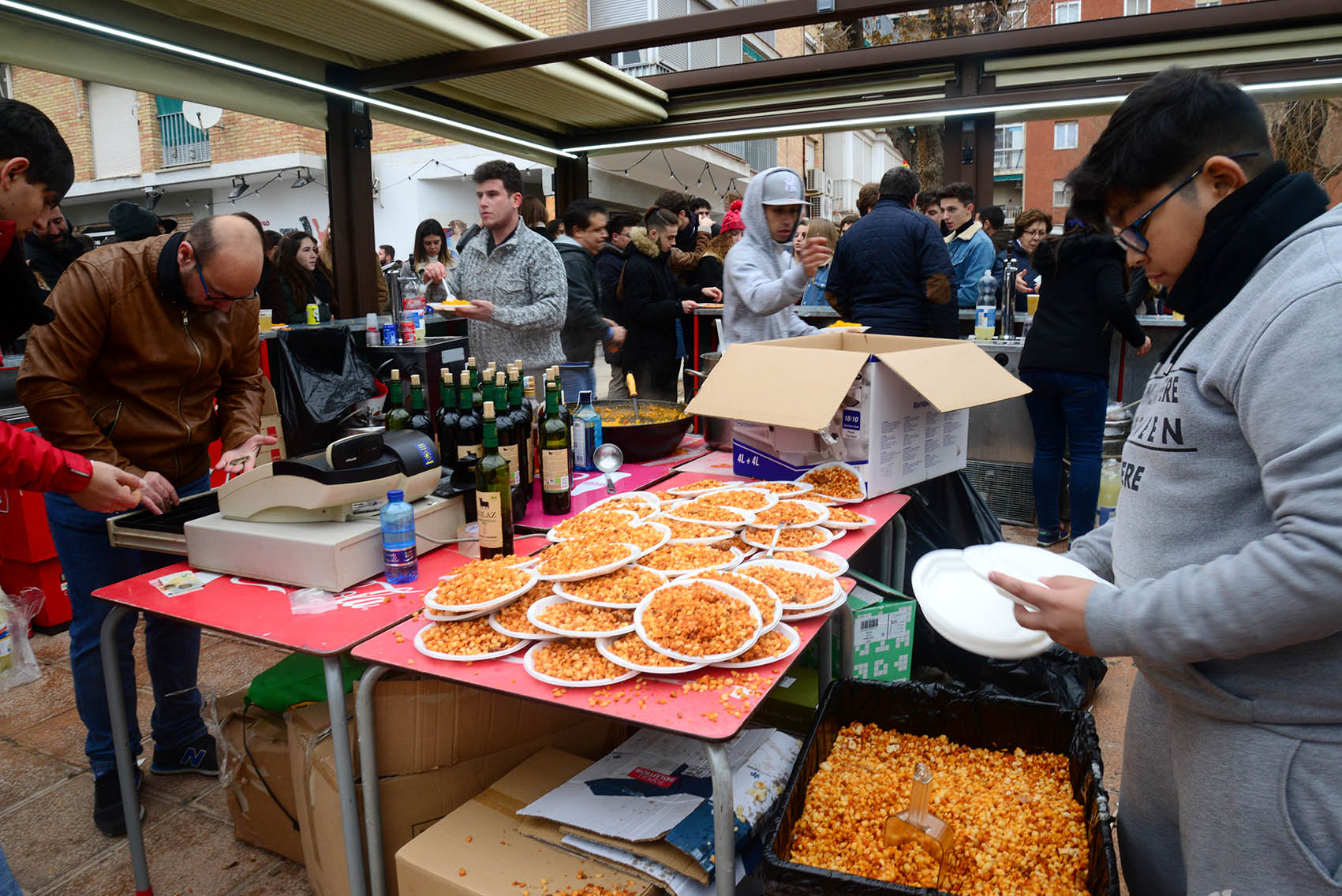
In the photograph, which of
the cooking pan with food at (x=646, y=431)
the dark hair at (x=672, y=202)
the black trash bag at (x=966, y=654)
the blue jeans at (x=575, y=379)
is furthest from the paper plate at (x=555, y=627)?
the dark hair at (x=672, y=202)

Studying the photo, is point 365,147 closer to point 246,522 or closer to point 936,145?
point 246,522

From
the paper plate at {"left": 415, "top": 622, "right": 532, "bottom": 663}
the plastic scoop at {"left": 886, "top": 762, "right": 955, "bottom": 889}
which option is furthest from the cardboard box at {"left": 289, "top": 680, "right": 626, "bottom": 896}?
the plastic scoop at {"left": 886, "top": 762, "right": 955, "bottom": 889}

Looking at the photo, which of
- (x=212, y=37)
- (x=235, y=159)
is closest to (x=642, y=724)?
(x=212, y=37)

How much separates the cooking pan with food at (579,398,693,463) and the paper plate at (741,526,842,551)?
0.94 meters

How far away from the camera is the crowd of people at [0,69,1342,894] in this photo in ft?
3.32

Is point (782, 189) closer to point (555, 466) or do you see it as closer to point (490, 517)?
point (555, 466)

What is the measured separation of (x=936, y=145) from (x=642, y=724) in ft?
42.4

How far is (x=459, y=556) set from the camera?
222cm

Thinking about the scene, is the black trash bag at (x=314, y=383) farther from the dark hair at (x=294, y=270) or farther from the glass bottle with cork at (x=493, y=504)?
the glass bottle with cork at (x=493, y=504)

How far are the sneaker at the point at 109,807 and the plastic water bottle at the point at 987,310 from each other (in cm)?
498

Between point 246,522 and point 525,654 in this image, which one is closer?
point 525,654

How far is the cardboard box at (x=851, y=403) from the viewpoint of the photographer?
2.39 m

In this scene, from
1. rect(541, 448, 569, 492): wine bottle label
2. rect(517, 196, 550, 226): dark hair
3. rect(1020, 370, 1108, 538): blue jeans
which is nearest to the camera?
rect(541, 448, 569, 492): wine bottle label

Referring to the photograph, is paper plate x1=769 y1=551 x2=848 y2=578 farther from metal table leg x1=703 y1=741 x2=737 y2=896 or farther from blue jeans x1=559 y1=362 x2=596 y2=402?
blue jeans x1=559 y1=362 x2=596 y2=402
